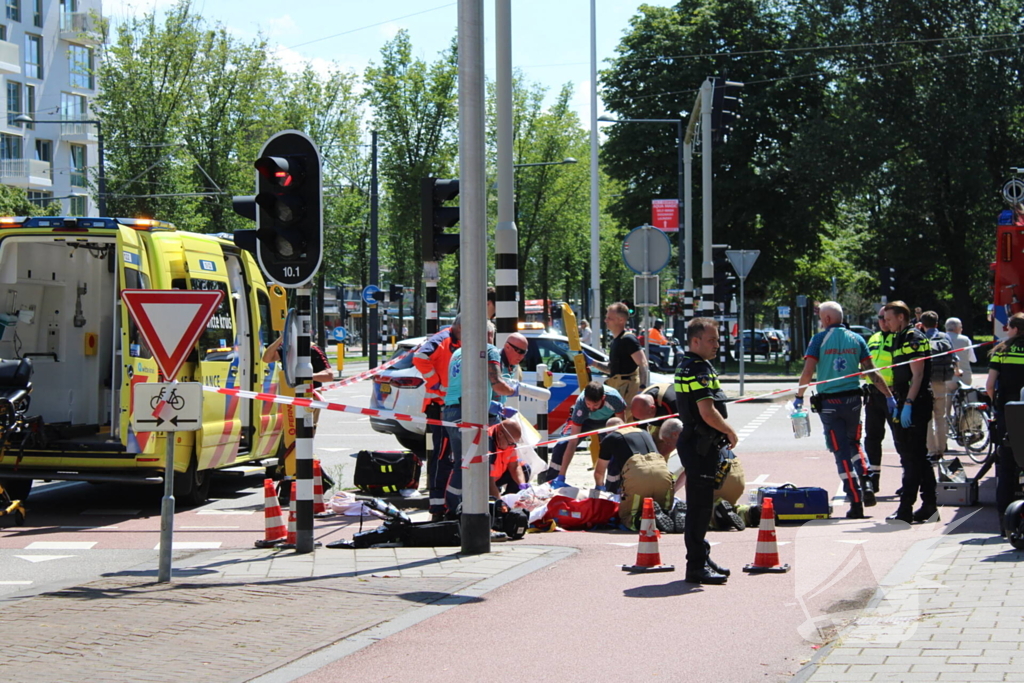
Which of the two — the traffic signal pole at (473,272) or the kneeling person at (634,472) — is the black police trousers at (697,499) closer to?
the traffic signal pole at (473,272)

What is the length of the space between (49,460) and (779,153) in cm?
3889

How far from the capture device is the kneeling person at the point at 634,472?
1016 cm

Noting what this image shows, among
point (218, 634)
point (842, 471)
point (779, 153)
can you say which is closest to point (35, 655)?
point (218, 634)

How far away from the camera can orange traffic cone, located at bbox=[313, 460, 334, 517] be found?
1049 cm

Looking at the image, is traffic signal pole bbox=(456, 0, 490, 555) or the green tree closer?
traffic signal pole bbox=(456, 0, 490, 555)

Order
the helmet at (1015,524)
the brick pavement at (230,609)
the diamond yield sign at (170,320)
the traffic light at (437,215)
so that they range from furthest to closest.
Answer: the traffic light at (437,215) < the helmet at (1015,524) < the diamond yield sign at (170,320) < the brick pavement at (230,609)

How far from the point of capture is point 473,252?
916 cm

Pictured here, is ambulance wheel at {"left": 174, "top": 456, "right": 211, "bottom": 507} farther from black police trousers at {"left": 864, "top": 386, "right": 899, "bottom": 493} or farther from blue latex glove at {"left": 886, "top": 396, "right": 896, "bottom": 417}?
blue latex glove at {"left": 886, "top": 396, "right": 896, "bottom": 417}

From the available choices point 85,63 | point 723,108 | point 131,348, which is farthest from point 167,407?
point 85,63

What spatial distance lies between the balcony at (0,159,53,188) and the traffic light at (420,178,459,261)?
55396 mm

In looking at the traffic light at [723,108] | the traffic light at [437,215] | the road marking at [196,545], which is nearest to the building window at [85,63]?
the traffic light at [723,108]

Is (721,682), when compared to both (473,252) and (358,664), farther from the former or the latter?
(473,252)

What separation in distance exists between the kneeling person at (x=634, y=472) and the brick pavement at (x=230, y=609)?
1.18 metres

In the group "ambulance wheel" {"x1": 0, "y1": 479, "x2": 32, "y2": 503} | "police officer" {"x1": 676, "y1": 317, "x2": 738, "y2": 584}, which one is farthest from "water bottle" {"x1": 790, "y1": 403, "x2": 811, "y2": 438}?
"ambulance wheel" {"x1": 0, "y1": 479, "x2": 32, "y2": 503}
